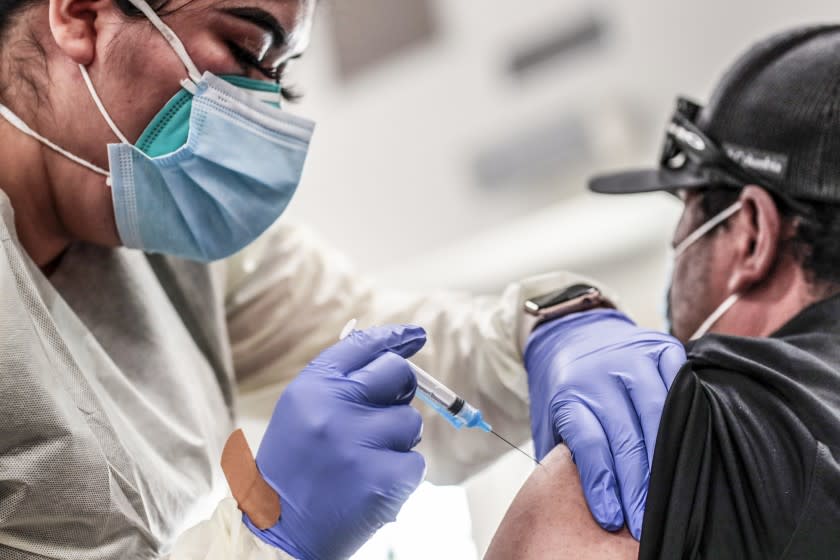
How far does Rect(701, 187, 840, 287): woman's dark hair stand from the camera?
4.45 ft

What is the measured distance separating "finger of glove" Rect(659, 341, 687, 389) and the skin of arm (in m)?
0.17

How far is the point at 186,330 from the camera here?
1708 mm

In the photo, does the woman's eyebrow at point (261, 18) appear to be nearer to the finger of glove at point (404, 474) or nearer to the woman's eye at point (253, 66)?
the woman's eye at point (253, 66)

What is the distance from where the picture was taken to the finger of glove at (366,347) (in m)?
1.14

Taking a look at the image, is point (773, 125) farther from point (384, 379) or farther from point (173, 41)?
point (173, 41)

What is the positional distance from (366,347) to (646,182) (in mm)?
691

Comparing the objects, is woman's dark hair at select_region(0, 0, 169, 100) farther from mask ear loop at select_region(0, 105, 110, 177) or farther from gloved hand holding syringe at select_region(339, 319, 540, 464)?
gloved hand holding syringe at select_region(339, 319, 540, 464)

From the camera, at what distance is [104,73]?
1.37 m

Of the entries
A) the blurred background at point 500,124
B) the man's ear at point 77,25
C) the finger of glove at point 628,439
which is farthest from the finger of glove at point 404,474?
the blurred background at point 500,124

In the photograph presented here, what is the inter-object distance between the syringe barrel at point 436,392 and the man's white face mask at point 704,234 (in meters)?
0.46

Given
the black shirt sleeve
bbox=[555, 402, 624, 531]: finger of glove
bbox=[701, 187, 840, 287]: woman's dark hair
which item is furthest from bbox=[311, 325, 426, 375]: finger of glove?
bbox=[701, 187, 840, 287]: woman's dark hair

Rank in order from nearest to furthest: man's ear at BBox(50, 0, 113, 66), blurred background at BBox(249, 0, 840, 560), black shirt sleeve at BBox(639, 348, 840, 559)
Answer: black shirt sleeve at BBox(639, 348, 840, 559)
man's ear at BBox(50, 0, 113, 66)
blurred background at BBox(249, 0, 840, 560)

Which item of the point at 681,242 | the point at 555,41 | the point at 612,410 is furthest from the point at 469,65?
the point at 612,410

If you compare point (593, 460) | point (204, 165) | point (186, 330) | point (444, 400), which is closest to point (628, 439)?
point (593, 460)
